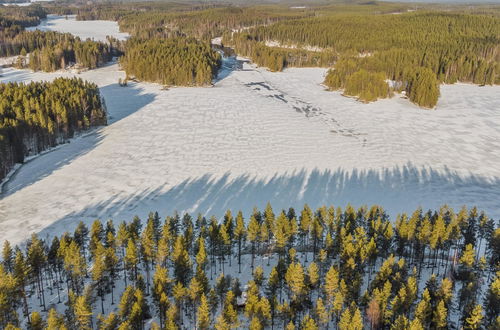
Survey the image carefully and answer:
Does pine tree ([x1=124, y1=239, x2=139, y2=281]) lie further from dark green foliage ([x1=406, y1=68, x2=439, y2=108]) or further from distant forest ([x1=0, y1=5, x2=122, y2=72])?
distant forest ([x1=0, y1=5, x2=122, y2=72])

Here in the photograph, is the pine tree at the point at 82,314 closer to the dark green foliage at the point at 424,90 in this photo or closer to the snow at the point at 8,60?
the dark green foliage at the point at 424,90

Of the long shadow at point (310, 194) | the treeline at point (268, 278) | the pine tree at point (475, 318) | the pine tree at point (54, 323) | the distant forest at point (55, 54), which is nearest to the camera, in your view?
the pine tree at point (54, 323)

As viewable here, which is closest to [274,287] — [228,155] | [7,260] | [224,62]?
[7,260]

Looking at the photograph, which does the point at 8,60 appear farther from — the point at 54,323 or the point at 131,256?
the point at 54,323

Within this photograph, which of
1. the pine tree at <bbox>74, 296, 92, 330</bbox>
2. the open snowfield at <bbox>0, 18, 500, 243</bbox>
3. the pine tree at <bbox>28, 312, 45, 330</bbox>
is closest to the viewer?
the pine tree at <bbox>28, 312, 45, 330</bbox>

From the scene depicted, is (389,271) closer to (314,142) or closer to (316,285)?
(316,285)

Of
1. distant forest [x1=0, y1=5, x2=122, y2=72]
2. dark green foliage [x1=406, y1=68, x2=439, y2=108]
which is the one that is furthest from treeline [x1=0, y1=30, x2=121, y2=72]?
dark green foliage [x1=406, y1=68, x2=439, y2=108]

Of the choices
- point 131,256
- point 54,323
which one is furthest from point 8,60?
point 54,323

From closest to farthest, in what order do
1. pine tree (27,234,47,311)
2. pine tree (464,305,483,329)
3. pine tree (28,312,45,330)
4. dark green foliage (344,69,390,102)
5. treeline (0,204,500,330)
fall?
pine tree (28,312,45,330), pine tree (464,305,483,329), treeline (0,204,500,330), pine tree (27,234,47,311), dark green foliage (344,69,390,102)

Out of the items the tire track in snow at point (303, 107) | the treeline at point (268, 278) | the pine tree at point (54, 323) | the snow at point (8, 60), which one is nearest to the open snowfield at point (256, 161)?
the tire track in snow at point (303, 107)
